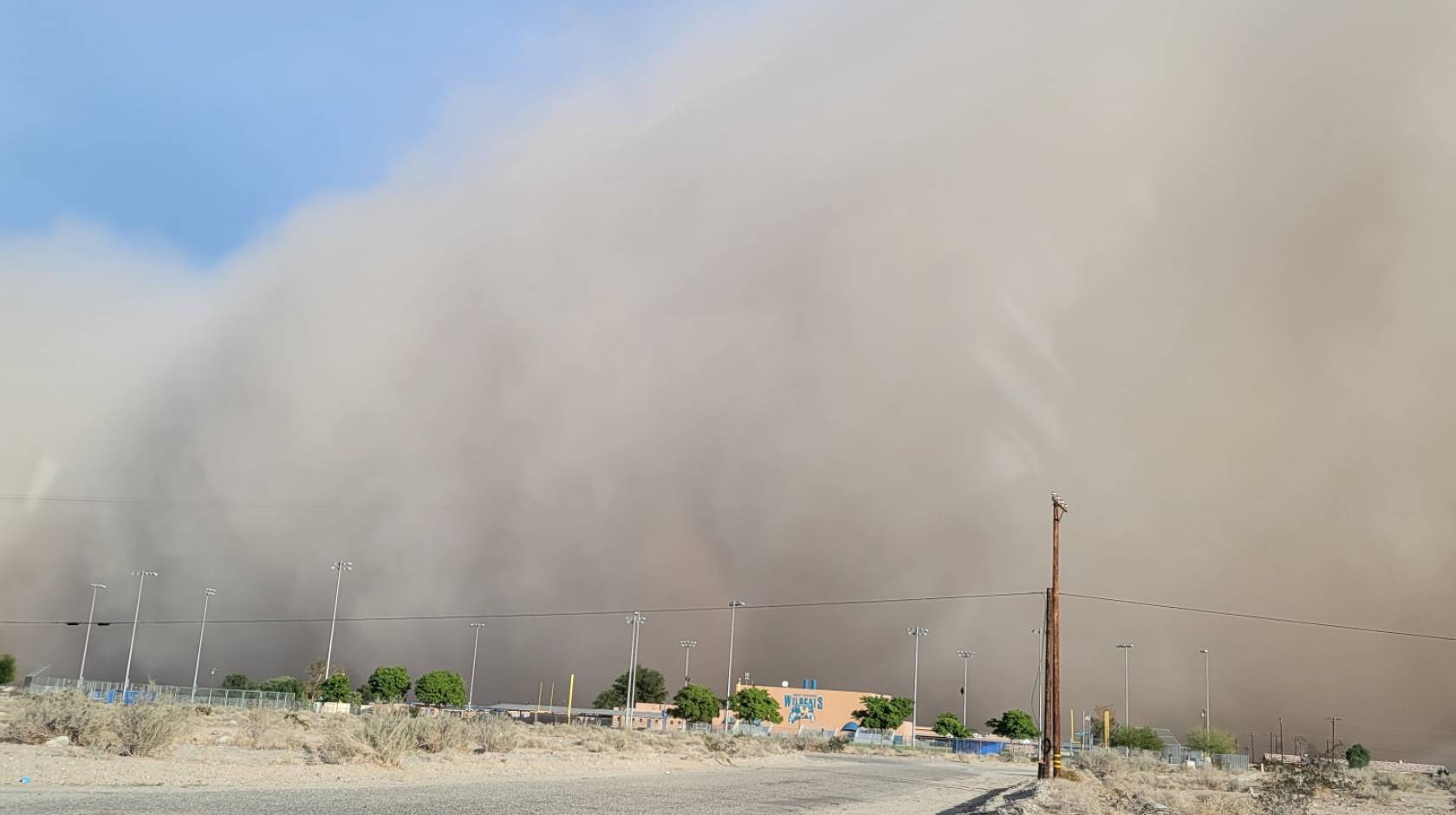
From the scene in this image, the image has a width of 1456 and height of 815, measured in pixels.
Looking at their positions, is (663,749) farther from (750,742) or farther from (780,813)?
(780,813)

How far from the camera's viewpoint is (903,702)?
404 feet

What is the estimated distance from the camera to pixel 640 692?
562 ft

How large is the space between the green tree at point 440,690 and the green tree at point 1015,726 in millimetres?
58378

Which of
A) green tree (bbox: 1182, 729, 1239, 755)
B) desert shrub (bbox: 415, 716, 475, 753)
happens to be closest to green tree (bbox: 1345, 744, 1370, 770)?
green tree (bbox: 1182, 729, 1239, 755)

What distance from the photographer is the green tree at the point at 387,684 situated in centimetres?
11262

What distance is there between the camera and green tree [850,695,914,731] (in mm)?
120375

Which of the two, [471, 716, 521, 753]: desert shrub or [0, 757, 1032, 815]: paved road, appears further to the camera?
[471, 716, 521, 753]: desert shrub

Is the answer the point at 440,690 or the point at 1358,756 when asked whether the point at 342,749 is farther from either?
the point at 1358,756

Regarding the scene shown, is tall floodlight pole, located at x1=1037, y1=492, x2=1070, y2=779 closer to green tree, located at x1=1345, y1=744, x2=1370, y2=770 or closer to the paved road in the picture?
the paved road

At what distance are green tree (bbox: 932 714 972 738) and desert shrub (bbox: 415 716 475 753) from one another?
296 ft

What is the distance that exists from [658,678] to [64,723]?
148903 millimetres

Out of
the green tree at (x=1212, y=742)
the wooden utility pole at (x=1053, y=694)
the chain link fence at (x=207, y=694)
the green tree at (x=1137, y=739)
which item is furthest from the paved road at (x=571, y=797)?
the green tree at (x=1212, y=742)

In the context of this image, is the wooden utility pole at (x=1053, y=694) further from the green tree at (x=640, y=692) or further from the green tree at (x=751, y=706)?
the green tree at (x=640, y=692)

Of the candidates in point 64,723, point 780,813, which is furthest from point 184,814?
point 64,723
